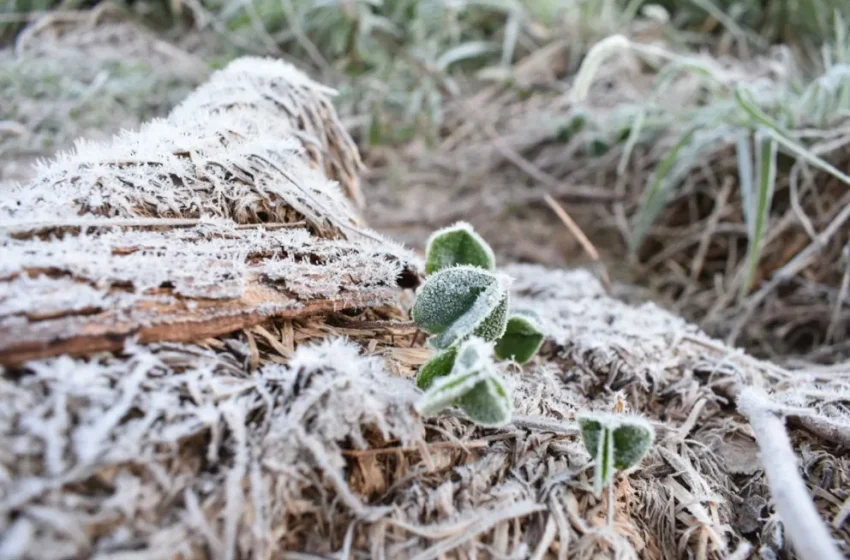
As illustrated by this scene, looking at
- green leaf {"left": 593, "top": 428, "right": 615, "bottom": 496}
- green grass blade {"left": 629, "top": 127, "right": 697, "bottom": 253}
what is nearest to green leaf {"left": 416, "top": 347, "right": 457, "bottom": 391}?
green leaf {"left": 593, "top": 428, "right": 615, "bottom": 496}

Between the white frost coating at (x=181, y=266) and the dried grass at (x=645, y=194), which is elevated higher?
the white frost coating at (x=181, y=266)

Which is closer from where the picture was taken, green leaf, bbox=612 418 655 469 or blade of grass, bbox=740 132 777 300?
green leaf, bbox=612 418 655 469

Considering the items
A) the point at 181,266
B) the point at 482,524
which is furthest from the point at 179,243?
the point at 482,524

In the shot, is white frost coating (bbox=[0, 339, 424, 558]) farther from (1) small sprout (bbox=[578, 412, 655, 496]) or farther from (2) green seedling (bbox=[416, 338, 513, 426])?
(1) small sprout (bbox=[578, 412, 655, 496])

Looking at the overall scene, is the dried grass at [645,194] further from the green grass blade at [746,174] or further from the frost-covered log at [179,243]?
the frost-covered log at [179,243]

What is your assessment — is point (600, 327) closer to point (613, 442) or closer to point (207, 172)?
point (613, 442)

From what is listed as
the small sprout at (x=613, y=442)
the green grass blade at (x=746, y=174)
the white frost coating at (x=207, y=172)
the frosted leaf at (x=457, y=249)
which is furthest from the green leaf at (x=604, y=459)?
the green grass blade at (x=746, y=174)

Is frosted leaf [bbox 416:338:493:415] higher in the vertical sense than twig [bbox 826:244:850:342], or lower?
higher
